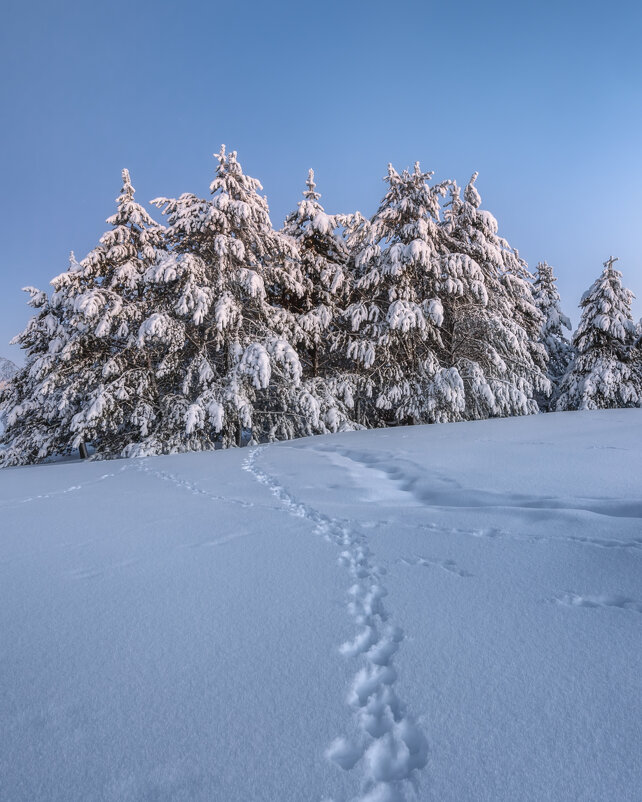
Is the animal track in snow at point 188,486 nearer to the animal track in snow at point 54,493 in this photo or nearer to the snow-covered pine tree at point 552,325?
the animal track in snow at point 54,493

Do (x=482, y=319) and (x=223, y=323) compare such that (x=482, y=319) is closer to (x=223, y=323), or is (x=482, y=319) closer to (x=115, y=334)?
(x=223, y=323)

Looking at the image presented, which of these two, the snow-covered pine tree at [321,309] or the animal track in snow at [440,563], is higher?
the snow-covered pine tree at [321,309]

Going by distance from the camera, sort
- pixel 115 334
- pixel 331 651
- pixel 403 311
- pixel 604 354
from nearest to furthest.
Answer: pixel 331 651 < pixel 403 311 < pixel 115 334 < pixel 604 354

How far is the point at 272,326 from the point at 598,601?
9.27 metres

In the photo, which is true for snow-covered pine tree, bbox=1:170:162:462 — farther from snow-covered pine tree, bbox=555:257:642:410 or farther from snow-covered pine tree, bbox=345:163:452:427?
snow-covered pine tree, bbox=555:257:642:410

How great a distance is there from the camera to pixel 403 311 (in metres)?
9.76

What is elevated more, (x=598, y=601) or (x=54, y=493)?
(x=54, y=493)

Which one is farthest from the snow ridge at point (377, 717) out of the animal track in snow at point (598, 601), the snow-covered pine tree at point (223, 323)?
the snow-covered pine tree at point (223, 323)

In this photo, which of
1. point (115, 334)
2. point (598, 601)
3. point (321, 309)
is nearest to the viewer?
point (598, 601)

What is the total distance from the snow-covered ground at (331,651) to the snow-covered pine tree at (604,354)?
11406mm

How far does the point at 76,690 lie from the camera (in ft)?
5.05

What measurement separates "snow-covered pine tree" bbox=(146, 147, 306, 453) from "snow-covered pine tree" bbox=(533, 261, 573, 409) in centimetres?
1159

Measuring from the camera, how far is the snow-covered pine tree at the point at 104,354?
947 centimetres

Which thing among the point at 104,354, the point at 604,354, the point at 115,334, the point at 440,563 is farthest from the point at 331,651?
the point at 604,354
